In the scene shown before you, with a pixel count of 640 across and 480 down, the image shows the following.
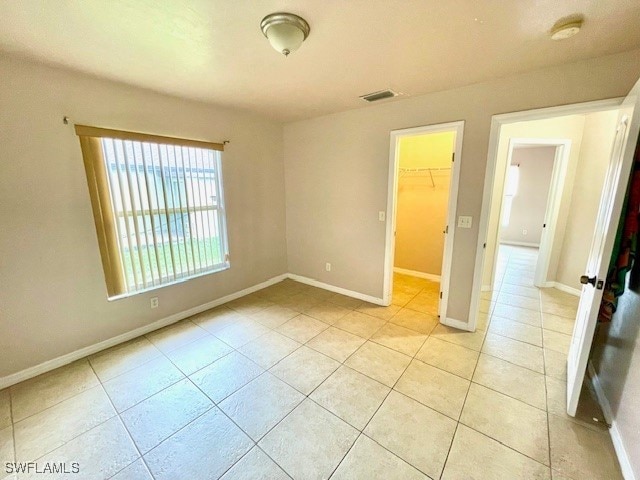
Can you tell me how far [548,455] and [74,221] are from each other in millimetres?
3672

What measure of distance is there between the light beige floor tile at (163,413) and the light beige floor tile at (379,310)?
1.90m

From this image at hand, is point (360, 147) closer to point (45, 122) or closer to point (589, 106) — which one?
point (589, 106)

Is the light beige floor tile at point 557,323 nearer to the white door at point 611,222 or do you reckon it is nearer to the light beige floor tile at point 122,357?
the white door at point 611,222

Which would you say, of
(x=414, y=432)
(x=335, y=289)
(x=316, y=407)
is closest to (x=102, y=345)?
(x=316, y=407)

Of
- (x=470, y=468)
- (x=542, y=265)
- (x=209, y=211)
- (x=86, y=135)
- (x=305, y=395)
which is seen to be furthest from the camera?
(x=542, y=265)

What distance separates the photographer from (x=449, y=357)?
226 cm

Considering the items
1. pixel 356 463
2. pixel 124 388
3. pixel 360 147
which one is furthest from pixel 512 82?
pixel 124 388

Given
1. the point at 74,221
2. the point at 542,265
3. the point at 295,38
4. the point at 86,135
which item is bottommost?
the point at 542,265

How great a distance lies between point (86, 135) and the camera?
2.10 meters

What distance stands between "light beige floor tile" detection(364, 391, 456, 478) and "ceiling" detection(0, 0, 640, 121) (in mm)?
2382

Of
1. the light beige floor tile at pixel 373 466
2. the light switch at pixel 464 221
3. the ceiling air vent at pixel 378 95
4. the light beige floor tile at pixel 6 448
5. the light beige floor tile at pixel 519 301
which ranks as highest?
the ceiling air vent at pixel 378 95

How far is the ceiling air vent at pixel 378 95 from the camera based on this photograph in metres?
2.48

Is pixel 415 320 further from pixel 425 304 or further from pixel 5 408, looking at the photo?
pixel 5 408

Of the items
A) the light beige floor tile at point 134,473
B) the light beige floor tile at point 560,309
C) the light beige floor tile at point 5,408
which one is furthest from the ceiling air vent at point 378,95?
the light beige floor tile at point 5,408
